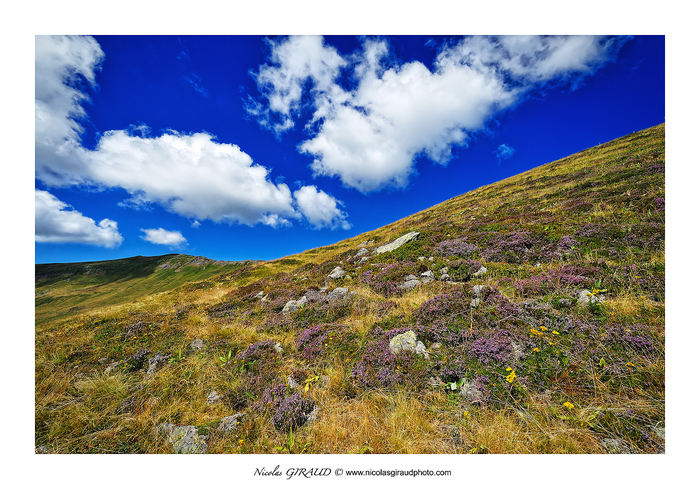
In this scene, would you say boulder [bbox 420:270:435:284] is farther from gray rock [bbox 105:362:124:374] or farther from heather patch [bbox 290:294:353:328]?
gray rock [bbox 105:362:124:374]

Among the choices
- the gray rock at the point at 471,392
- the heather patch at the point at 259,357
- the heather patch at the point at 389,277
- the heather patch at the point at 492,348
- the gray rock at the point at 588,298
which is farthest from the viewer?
the heather patch at the point at 389,277

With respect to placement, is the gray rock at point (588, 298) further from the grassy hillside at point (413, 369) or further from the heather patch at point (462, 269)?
the heather patch at point (462, 269)

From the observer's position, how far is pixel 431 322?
5.07m

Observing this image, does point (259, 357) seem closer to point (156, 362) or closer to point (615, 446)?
point (156, 362)

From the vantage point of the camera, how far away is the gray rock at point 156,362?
16.9ft

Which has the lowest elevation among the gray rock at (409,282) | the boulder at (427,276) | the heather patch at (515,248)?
the gray rock at (409,282)

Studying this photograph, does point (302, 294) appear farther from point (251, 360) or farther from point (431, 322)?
point (431, 322)

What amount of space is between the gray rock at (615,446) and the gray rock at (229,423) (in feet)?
15.8

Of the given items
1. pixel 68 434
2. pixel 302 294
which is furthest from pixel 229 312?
pixel 68 434

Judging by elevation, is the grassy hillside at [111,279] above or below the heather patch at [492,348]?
below

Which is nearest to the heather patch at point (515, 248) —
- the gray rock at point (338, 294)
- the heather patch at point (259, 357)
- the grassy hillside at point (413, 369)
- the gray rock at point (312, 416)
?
the grassy hillside at point (413, 369)

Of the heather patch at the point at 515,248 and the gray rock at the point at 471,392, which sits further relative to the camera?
the heather patch at the point at 515,248

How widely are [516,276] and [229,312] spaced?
10.5 meters
